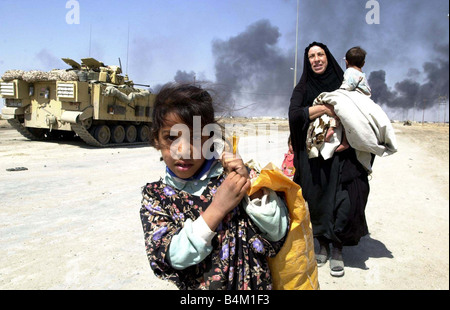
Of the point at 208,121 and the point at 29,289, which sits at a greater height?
the point at 208,121

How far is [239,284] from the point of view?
1297 mm

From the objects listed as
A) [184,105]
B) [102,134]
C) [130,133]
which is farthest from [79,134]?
[184,105]

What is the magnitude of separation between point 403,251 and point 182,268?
2.91 metres

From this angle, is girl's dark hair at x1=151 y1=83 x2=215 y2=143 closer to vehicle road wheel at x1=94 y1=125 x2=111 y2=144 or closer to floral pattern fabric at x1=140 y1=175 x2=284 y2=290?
floral pattern fabric at x1=140 y1=175 x2=284 y2=290

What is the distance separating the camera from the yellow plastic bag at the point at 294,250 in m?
1.36

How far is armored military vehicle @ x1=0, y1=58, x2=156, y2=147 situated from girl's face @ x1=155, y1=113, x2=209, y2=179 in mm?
11777

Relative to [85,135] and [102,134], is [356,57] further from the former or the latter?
[102,134]

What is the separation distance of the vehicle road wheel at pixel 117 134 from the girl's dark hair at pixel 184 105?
14067 mm

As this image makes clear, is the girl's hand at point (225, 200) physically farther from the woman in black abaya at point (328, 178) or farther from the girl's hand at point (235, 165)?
the woman in black abaya at point (328, 178)

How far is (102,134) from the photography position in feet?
46.6

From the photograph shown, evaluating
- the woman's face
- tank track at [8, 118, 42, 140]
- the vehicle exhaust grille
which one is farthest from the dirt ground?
tank track at [8, 118, 42, 140]

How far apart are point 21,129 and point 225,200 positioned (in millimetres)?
15623

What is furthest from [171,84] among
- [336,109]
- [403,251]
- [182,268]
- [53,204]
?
[53,204]
